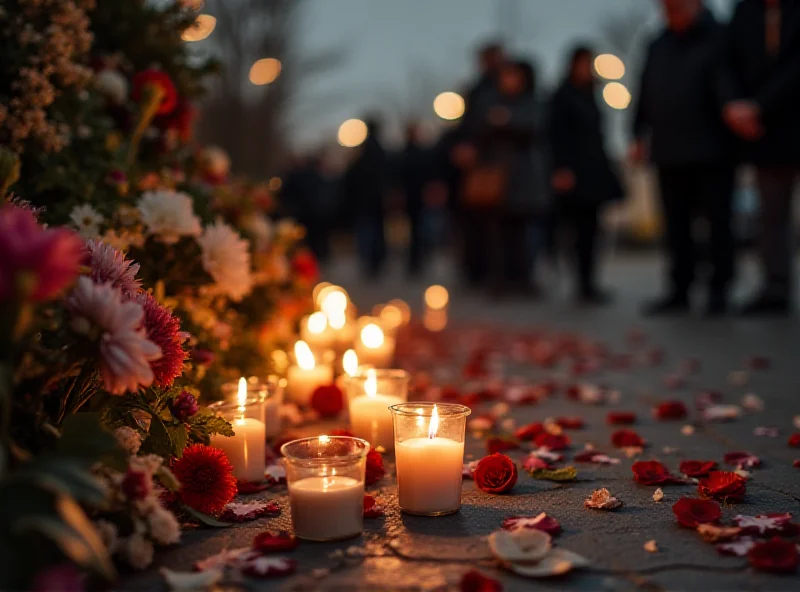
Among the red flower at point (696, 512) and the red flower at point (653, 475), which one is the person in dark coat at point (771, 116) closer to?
the red flower at point (653, 475)

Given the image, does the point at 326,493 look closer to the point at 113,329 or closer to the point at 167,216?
the point at 113,329

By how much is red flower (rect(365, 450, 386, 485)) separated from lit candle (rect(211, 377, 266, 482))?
0.32 metres

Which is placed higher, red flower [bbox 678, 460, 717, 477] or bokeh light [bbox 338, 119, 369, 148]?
bokeh light [bbox 338, 119, 369, 148]

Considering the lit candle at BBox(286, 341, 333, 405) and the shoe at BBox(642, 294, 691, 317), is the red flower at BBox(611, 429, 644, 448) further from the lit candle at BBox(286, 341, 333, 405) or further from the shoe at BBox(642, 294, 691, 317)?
the shoe at BBox(642, 294, 691, 317)

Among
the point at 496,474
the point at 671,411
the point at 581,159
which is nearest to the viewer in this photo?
the point at 496,474

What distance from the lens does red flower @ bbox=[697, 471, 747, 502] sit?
89.7 inches

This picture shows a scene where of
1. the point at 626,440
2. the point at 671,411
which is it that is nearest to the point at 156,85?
the point at 626,440

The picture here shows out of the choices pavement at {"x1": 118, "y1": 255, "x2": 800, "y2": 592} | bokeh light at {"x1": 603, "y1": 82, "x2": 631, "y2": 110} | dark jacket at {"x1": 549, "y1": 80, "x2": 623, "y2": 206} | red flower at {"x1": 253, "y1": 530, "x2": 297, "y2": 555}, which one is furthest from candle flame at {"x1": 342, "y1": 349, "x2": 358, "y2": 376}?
bokeh light at {"x1": 603, "y1": 82, "x2": 631, "y2": 110}

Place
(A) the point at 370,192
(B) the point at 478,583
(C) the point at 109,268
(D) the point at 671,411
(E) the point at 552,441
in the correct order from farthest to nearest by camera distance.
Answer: (A) the point at 370,192 → (D) the point at 671,411 → (E) the point at 552,441 → (C) the point at 109,268 → (B) the point at 478,583

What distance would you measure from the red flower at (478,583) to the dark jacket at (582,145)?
6405 millimetres

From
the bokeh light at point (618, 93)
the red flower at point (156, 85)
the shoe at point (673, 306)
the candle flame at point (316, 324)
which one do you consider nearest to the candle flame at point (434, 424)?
the red flower at point (156, 85)

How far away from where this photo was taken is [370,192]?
12.7 metres

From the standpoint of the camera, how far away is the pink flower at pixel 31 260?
1.37m

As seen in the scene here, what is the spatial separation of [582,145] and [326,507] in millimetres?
6485
